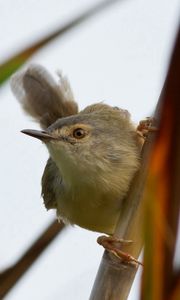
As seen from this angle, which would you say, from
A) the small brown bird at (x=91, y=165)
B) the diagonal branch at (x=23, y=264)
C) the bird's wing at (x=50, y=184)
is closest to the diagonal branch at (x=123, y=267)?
the diagonal branch at (x=23, y=264)

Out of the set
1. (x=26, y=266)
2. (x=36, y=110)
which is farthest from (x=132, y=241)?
(x=36, y=110)

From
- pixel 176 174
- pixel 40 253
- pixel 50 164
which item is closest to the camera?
pixel 176 174

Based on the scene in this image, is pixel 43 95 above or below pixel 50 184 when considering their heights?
above

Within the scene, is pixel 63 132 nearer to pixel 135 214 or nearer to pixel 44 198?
pixel 44 198

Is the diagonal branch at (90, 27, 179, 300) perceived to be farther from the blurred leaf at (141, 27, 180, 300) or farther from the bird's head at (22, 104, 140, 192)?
the bird's head at (22, 104, 140, 192)

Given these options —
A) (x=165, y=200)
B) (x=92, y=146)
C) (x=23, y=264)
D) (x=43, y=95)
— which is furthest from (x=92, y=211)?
(x=165, y=200)

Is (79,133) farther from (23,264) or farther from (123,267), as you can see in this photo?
(123,267)
